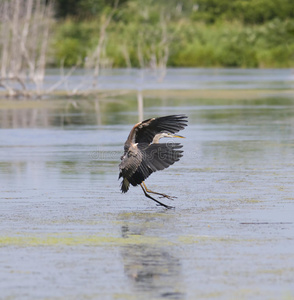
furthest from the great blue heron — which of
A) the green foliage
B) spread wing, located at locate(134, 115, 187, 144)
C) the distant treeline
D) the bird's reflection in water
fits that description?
the green foliage

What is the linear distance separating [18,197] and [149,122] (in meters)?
1.79

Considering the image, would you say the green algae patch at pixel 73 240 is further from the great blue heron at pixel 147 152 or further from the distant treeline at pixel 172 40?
the distant treeline at pixel 172 40

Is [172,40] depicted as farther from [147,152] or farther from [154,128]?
[147,152]

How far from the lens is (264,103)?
1133 inches

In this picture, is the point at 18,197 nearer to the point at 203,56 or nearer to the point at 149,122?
the point at 149,122

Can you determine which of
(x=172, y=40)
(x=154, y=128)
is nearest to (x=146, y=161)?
(x=154, y=128)

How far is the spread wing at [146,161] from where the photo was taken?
962cm

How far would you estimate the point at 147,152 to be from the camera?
9.78m

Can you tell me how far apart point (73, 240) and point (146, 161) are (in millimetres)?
1798

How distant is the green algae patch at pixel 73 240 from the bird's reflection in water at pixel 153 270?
0.32 ft

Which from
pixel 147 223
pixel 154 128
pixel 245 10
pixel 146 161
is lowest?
pixel 147 223

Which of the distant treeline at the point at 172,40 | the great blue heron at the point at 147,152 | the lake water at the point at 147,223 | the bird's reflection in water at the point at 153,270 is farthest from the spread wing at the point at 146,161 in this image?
the distant treeline at the point at 172,40

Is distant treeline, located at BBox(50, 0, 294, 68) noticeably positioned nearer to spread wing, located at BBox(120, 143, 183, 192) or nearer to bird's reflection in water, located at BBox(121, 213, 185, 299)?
spread wing, located at BBox(120, 143, 183, 192)

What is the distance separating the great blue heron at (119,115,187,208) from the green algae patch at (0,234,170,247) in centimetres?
143
